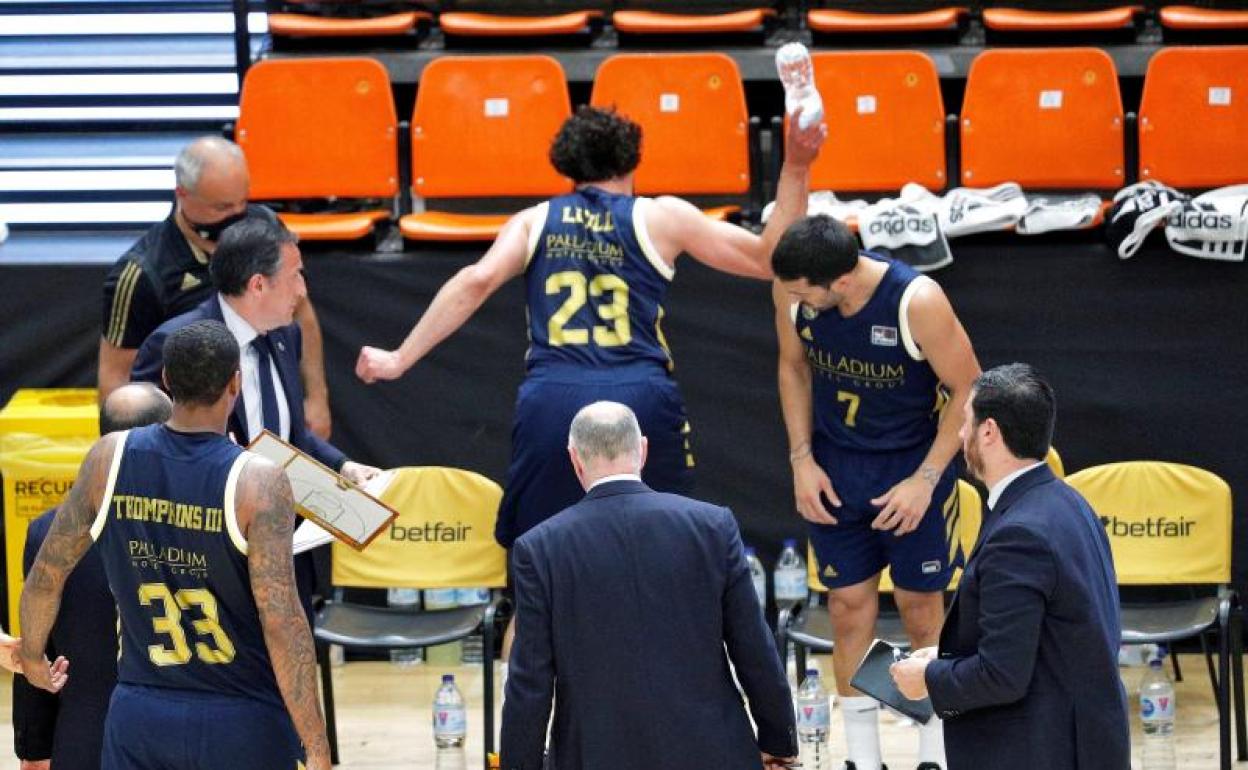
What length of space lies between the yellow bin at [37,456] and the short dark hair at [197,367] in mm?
3393

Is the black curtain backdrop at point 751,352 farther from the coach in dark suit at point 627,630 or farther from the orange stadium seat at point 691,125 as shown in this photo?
the coach in dark suit at point 627,630

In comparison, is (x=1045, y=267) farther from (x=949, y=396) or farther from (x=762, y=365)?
(x=949, y=396)

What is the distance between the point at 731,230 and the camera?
6.37m

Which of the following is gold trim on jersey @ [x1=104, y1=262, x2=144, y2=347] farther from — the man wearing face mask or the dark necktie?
the dark necktie

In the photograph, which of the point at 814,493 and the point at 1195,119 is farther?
the point at 1195,119

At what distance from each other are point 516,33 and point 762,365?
92.1 inches

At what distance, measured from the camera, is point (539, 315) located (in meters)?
6.29

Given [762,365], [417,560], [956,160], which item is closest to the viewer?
[417,560]

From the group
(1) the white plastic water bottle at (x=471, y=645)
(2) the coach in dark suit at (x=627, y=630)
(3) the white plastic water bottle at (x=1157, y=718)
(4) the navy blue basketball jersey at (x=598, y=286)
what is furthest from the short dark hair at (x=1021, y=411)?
(1) the white plastic water bottle at (x=471, y=645)

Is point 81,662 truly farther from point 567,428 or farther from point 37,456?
point 37,456

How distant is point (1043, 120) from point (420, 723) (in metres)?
3.72

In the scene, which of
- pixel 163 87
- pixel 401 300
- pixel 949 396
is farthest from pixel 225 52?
pixel 949 396

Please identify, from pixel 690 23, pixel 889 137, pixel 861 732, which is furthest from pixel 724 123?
pixel 861 732

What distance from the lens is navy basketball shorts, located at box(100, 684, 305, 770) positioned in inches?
174
